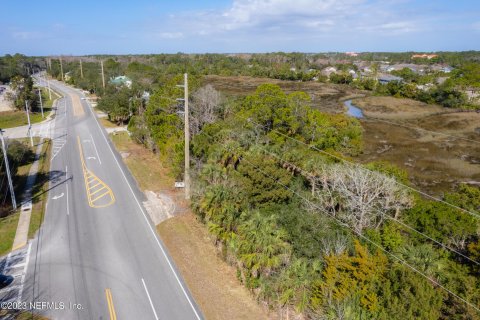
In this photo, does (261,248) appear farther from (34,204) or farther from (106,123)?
(106,123)

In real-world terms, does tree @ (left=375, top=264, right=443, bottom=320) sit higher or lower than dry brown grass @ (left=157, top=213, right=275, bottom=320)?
higher

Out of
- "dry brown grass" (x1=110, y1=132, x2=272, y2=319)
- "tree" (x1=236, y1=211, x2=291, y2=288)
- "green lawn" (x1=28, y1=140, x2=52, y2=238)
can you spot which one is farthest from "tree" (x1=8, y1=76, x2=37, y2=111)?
"tree" (x1=236, y1=211, x2=291, y2=288)

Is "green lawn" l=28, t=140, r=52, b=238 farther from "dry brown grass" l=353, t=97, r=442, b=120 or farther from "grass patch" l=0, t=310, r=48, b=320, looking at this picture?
"dry brown grass" l=353, t=97, r=442, b=120

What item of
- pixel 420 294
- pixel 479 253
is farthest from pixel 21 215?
pixel 479 253

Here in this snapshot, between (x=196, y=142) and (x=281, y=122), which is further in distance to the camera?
(x=281, y=122)

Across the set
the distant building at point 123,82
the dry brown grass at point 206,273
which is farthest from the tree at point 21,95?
the dry brown grass at point 206,273

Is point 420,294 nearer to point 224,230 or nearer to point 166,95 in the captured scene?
point 224,230

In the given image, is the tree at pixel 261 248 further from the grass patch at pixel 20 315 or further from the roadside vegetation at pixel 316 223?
the grass patch at pixel 20 315
